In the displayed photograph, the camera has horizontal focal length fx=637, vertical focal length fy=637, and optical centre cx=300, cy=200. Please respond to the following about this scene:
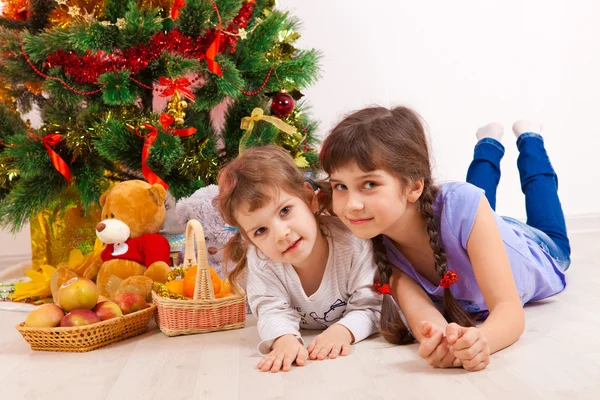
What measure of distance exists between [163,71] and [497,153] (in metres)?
1.03

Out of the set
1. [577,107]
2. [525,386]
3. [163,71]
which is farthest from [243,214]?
[577,107]

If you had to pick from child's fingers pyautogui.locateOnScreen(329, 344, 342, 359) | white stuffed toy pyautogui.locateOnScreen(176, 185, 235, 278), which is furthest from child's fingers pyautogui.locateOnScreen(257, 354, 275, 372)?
white stuffed toy pyautogui.locateOnScreen(176, 185, 235, 278)

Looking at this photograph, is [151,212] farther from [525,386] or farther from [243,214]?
[525,386]

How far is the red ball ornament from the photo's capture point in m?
2.02

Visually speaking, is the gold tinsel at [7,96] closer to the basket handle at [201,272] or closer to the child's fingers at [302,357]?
the basket handle at [201,272]

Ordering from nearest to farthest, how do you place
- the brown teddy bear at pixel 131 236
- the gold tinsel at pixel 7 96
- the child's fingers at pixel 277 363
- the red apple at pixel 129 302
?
the child's fingers at pixel 277 363, the red apple at pixel 129 302, the brown teddy bear at pixel 131 236, the gold tinsel at pixel 7 96

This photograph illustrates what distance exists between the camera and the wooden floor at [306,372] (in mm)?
1015

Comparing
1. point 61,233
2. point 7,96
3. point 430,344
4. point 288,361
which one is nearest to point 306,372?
point 288,361

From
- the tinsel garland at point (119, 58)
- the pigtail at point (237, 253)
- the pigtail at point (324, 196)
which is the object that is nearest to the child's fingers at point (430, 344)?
the pigtail at point (324, 196)

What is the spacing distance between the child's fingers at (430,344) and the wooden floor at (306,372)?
4 cm

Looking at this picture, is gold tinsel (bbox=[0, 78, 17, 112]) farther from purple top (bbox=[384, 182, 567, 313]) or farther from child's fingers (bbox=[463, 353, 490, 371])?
child's fingers (bbox=[463, 353, 490, 371])

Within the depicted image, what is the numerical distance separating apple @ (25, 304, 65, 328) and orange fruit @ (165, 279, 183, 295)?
25 centimetres

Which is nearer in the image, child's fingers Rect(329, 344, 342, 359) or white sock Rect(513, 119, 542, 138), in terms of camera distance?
child's fingers Rect(329, 344, 342, 359)

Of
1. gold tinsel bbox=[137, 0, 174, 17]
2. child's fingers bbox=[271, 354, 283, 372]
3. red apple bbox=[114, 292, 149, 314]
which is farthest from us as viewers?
gold tinsel bbox=[137, 0, 174, 17]
